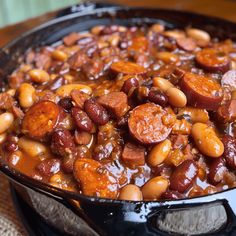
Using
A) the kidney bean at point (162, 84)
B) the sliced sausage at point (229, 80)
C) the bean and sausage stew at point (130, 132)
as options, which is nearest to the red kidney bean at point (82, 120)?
the bean and sausage stew at point (130, 132)

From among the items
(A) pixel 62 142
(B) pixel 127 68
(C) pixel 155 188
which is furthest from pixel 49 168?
(B) pixel 127 68

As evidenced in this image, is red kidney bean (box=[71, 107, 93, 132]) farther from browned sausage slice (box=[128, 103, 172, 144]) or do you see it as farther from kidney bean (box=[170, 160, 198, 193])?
kidney bean (box=[170, 160, 198, 193])

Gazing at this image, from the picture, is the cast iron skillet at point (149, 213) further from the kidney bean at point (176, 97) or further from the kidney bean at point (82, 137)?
the kidney bean at point (176, 97)

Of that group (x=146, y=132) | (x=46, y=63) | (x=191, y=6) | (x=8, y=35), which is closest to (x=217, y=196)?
(x=146, y=132)

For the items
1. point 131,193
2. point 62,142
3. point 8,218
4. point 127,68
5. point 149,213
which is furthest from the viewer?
point 127,68

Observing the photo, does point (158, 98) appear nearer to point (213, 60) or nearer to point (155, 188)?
point (155, 188)

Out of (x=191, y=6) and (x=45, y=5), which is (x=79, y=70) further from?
(x=45, y=5)
